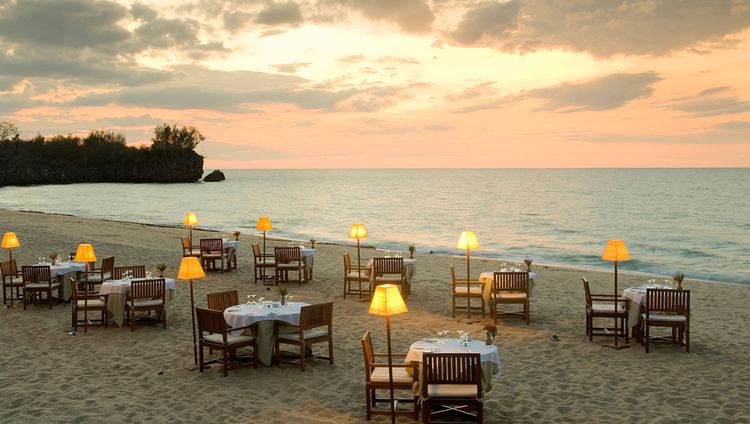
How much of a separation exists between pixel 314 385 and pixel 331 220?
51277 mm

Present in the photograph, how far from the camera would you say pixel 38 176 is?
14975 cm

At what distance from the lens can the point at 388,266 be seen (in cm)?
1602

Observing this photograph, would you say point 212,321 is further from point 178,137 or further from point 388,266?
point 178,137

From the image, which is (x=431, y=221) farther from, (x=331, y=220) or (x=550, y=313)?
(x=550, y=313)

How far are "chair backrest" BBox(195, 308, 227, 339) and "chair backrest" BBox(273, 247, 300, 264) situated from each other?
8.24m

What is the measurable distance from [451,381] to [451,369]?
0.14 metres

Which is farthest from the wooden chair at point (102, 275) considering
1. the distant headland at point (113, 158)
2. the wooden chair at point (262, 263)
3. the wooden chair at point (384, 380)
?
the distant headland at point (113, 158)

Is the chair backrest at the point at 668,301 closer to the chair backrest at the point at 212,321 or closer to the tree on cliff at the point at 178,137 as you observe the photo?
the chair backrest at the point at 212,321

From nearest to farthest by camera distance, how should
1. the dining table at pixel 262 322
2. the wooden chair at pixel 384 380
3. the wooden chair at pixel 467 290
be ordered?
the wooden chair at pixel 384 380
the dining table at pixel 262 322
the wooden chair at pixel 467 290

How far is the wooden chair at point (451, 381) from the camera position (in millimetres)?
7230

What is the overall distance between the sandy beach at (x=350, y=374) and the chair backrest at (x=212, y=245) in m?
4.21

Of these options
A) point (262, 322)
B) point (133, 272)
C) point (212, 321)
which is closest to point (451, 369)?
point (262, 322)

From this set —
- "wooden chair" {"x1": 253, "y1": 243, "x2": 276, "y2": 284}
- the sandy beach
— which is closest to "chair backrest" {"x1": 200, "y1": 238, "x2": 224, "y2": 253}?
"wooden chair" {"x1": 253, "y1": 243, "x2": 276, "y2": 284}

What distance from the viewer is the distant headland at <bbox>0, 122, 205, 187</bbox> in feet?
517
